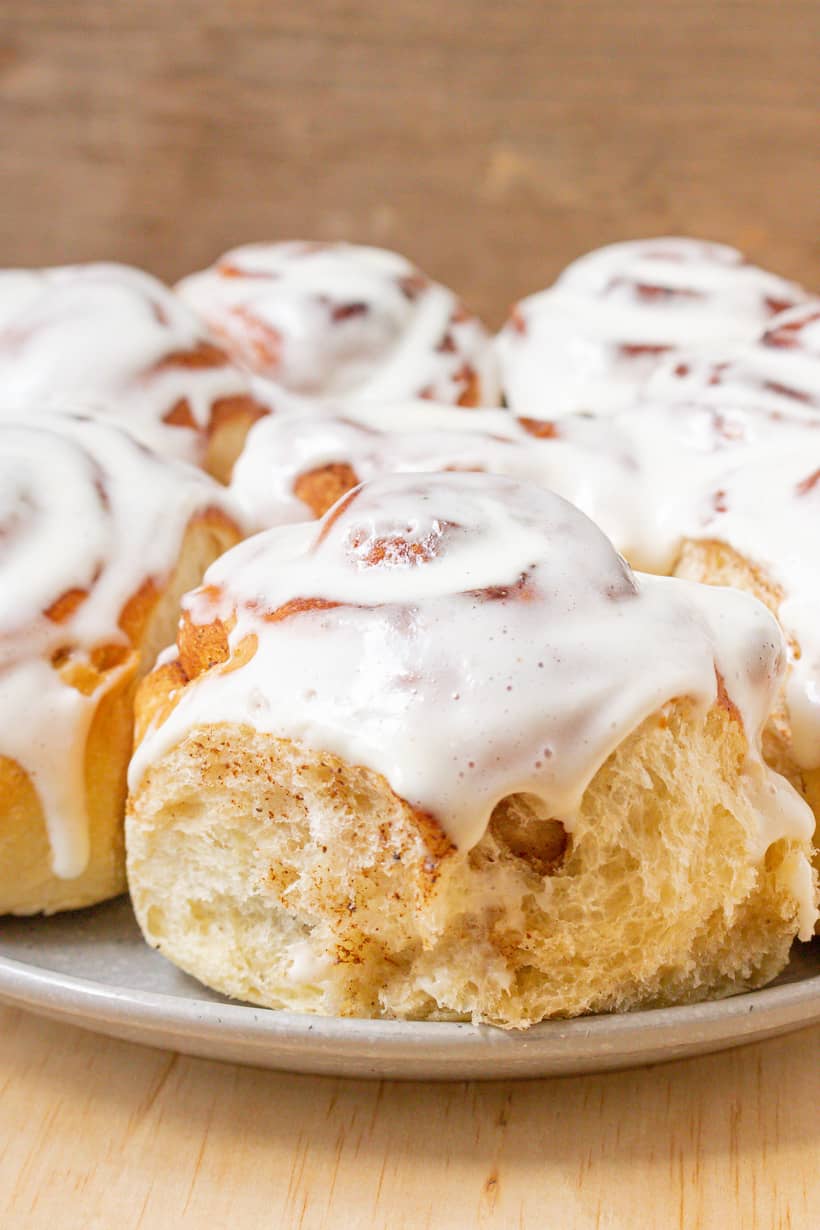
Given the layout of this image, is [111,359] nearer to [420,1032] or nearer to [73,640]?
[73,640]

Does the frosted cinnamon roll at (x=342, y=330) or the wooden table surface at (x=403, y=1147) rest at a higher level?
the frosted cinnamon roll at (x=342, y=330)

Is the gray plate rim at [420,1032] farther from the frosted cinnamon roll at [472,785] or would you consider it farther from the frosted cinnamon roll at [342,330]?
the frosted cinnamon roll at [342,330]

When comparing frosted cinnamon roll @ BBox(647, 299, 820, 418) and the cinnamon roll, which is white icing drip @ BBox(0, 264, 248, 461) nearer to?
the cinnamon roll

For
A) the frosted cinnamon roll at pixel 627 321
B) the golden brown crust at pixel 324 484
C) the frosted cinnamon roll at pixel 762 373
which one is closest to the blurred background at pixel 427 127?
the frosted cinnamon roll at pixel 627 321

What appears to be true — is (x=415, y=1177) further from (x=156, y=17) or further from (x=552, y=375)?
(x=156, y=17)

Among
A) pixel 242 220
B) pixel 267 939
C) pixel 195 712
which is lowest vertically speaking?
pixel 242 220

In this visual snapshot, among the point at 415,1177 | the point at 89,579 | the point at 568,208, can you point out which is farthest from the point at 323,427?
the point at 568,208

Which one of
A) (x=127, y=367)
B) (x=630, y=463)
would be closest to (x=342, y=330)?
(x=127, y=367)
